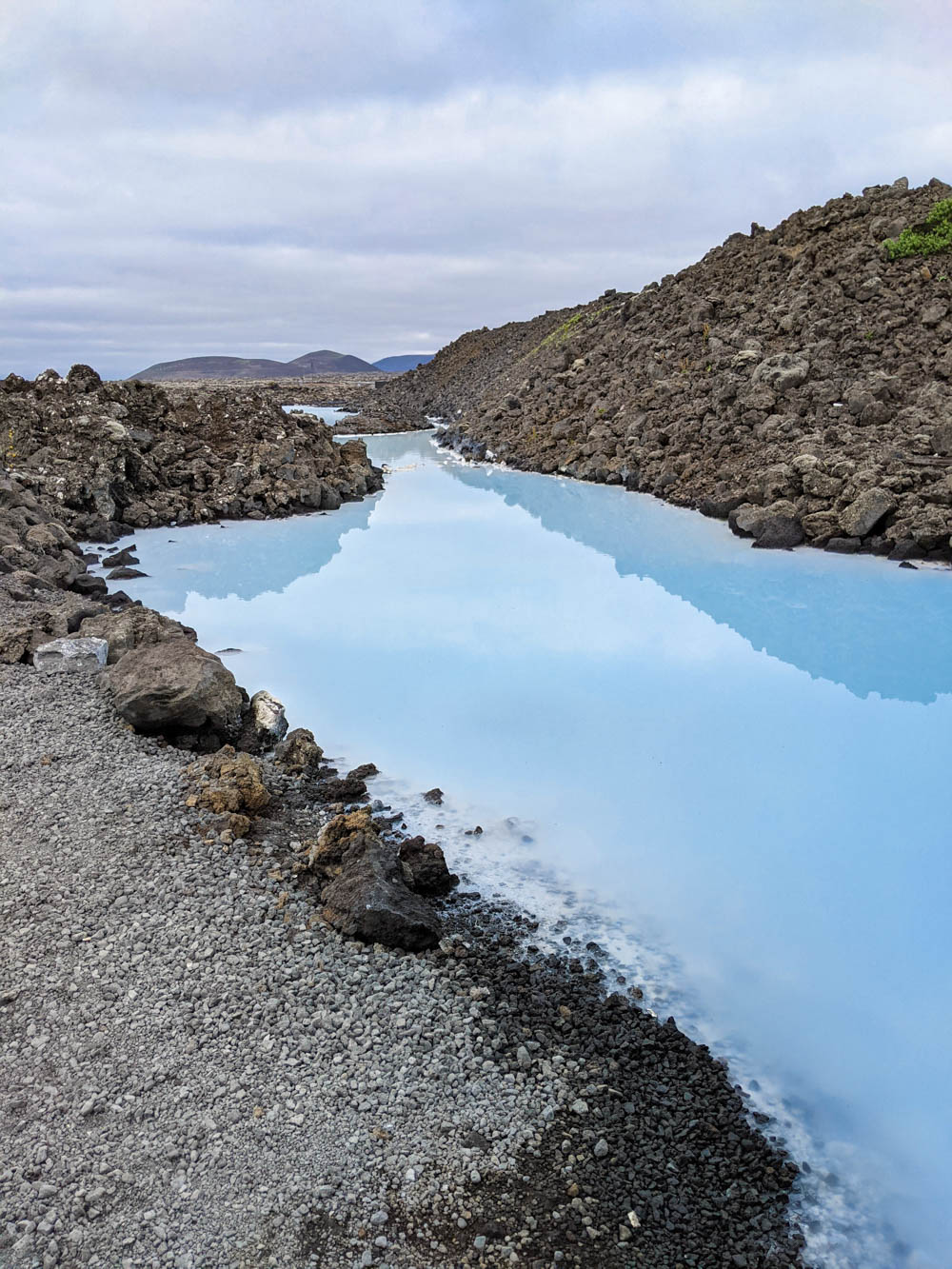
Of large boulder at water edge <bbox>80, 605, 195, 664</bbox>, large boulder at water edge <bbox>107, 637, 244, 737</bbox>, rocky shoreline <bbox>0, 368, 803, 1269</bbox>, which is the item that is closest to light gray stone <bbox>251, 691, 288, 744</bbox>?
large boulder at water edge <bbox>107, 637, 244, 737</bbox>

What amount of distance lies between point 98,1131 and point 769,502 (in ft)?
55.2

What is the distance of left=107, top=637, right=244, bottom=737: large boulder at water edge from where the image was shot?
8055mm

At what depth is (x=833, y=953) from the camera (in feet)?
17.9

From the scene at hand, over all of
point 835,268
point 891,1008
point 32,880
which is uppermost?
point 835,268

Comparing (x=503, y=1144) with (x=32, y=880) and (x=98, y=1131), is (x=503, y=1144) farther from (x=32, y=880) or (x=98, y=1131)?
(x=32, y=880)

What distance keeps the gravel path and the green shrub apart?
2570 centimetres

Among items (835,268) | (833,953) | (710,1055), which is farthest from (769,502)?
(710,1055)

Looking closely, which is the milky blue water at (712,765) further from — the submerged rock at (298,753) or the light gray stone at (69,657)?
the light gray stone at (69,657)

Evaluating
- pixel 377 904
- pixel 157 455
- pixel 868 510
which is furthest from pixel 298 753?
pixel 157 455

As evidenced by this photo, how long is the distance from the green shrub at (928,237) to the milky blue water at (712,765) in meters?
13.8

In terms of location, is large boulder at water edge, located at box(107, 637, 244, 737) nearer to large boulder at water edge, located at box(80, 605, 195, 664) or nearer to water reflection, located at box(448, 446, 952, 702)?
large boulder at water edge, located at box(80, 605, 195, 664)

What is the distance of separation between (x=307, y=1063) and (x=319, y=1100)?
24 cm

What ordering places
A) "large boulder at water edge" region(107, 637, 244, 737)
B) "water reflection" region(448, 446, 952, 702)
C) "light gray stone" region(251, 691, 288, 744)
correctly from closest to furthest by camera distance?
"large boulder at water edge" region(107, 637, 244, 737) < "light gray stone" region(251, 691, 288, 744) < "water reflection" region(448, 446, 952, 702)

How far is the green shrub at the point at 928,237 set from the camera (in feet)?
79.2
